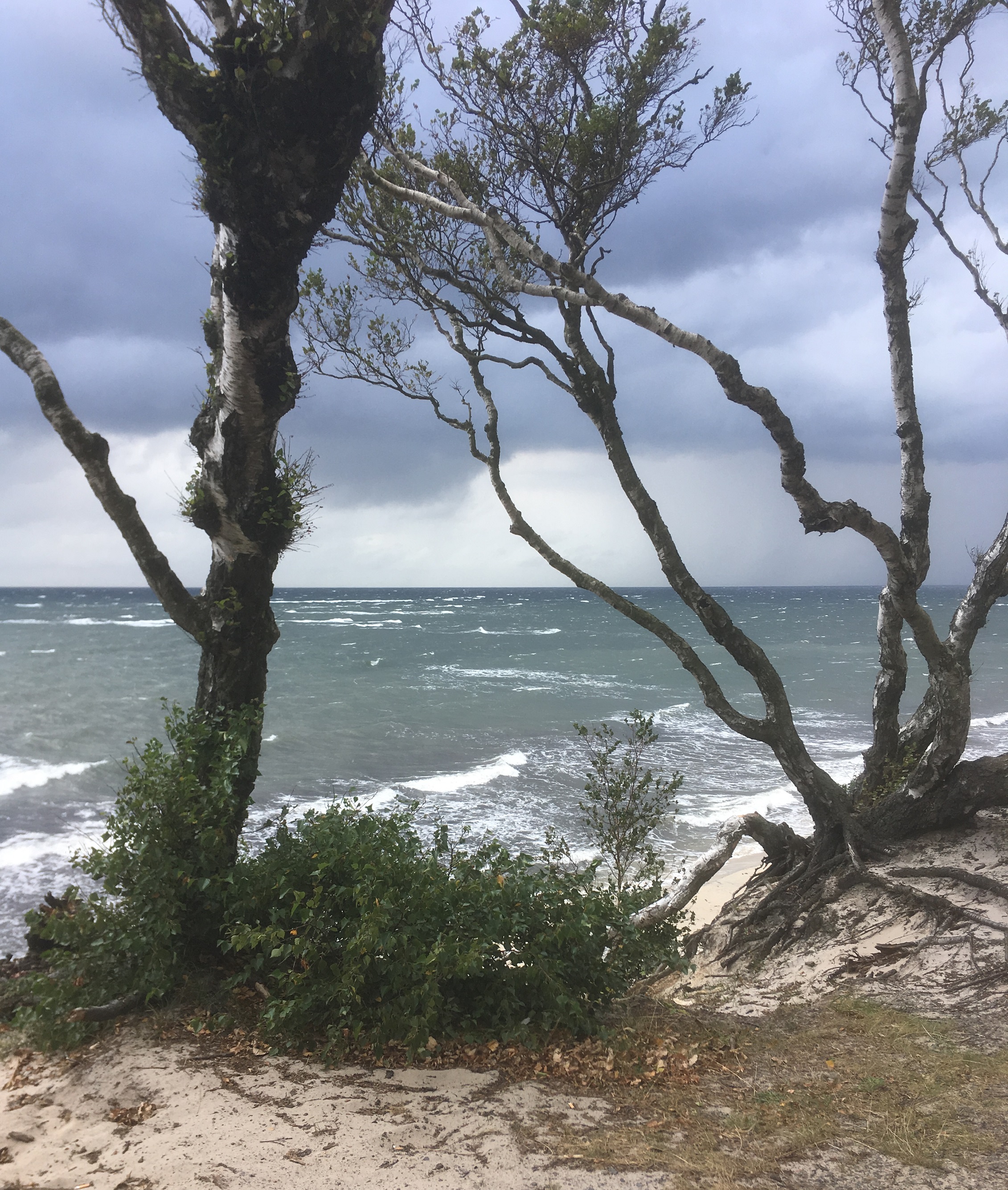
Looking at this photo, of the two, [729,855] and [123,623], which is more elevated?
[729,855]

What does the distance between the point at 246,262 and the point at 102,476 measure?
6.11 feet

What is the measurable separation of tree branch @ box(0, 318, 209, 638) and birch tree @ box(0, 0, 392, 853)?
0.4 inches

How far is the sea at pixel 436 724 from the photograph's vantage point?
1661 centimetres

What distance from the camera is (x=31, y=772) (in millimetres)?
20594

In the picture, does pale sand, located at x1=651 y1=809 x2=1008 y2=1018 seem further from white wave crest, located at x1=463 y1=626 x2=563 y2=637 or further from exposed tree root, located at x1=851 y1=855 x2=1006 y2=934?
white wave crest, located at x1=463 y1=626 x2=563 y2=637

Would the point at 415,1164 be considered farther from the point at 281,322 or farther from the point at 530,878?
the point at 281,322

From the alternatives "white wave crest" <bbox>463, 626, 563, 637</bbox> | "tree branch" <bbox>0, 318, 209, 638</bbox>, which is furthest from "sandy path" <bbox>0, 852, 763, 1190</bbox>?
"white wave crest" <bbox>463, 626, 563, 637</bbox>

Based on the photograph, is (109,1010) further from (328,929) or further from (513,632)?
(513,632)

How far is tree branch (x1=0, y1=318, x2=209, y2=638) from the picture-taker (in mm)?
5504

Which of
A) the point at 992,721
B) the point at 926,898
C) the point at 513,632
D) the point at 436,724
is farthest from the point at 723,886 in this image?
the point at 513,632

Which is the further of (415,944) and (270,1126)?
(415,944)

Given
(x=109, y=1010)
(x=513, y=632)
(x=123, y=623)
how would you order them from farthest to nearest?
(x=123, y=623)
(x=513, y=632)
(x=109, y=1010)

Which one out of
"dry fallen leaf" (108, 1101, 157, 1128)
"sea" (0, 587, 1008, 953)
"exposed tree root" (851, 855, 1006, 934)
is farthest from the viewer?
"sea" (0, 587, 1008, 953)

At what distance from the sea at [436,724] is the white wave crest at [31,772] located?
0.24 feet
